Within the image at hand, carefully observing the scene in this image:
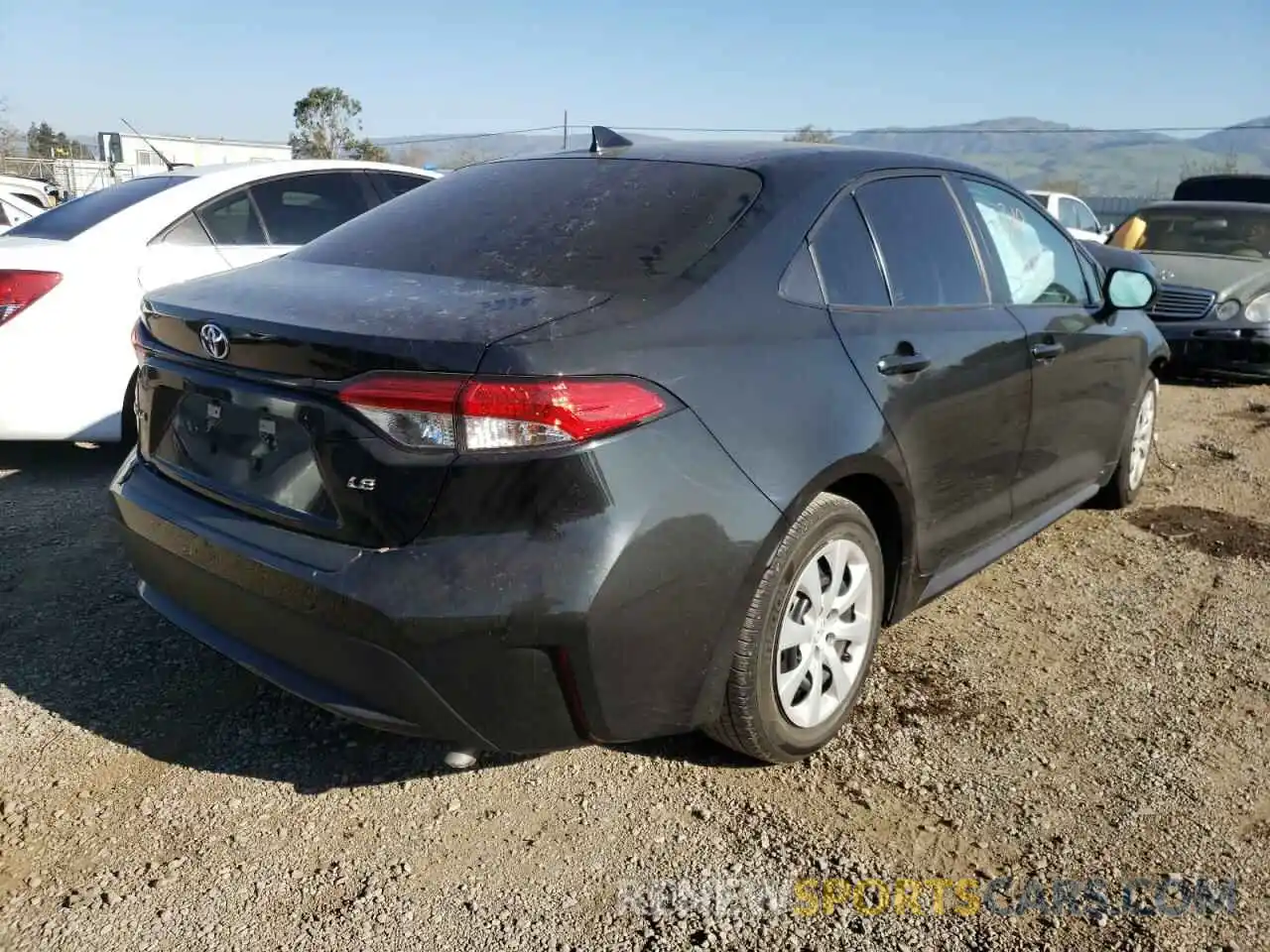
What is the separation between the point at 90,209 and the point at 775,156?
398 centimetres

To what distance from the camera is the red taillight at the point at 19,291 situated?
14.9 feet

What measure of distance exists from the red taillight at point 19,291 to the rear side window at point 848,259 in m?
3.62

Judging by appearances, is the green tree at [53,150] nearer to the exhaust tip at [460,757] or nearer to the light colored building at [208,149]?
the light colored building at [208,149]

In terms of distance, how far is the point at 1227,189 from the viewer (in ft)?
43.8

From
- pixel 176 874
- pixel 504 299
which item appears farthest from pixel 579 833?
pixel 504 299

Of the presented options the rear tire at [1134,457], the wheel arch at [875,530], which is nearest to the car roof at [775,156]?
the wheel arch at [875,530]

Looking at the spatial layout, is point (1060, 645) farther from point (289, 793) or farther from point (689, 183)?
point (289, 793)

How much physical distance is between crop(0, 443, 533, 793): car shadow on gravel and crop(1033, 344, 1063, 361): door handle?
226cm

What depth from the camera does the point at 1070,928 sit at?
220 cm

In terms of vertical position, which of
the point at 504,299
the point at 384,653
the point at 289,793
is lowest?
the point at 289,793

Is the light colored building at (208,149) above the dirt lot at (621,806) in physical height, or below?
above

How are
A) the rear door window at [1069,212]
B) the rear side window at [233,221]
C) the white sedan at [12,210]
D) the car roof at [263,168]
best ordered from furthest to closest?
the rear door window at [1069,212]
the white sedan at [12,210]
the car roof at [263,168]
the rear side window at [233,221]

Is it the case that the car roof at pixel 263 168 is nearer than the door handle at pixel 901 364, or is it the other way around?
the door handle at pixel 901 364

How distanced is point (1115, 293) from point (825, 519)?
230cm
